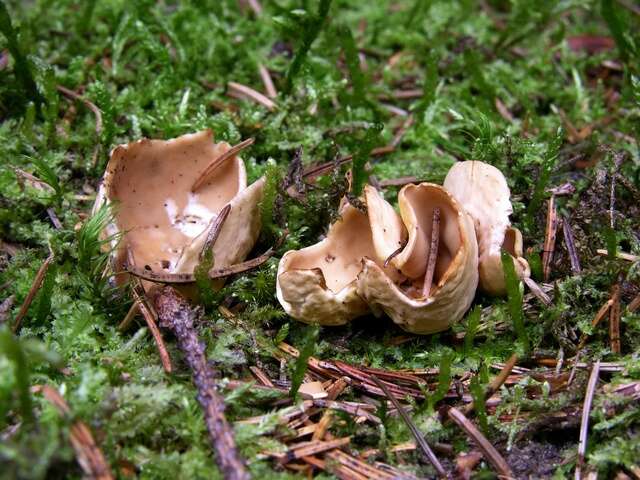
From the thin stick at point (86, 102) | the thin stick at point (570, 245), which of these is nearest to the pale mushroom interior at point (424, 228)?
the thin stick at point (570, 245)

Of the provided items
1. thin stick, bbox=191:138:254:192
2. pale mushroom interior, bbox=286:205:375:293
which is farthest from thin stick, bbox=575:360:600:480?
thin stick, bbox=191:138:254:192

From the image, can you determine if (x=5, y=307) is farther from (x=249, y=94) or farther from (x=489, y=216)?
(x=489, y=216)

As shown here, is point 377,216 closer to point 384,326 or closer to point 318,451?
point 384,326

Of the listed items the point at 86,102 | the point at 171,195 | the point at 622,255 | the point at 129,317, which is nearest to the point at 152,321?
the point at 129,317

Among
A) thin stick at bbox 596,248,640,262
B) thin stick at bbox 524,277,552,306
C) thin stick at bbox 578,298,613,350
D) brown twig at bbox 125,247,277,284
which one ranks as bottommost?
thin stick at bbox 578,298,613,350

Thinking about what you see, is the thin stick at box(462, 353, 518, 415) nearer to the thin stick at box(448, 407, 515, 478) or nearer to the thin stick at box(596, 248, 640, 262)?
the thin stick at box(448, 407, 515, 478)

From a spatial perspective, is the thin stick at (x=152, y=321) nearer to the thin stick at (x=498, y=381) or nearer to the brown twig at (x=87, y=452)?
the brown twig at (x=87, y=452)

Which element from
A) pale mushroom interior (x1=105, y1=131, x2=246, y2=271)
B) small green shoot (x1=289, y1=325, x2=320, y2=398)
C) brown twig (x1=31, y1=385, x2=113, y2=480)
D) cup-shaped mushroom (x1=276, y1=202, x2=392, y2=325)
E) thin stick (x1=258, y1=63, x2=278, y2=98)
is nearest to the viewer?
brown twig (x1=31, y1=385, x2=113, y2=480)
